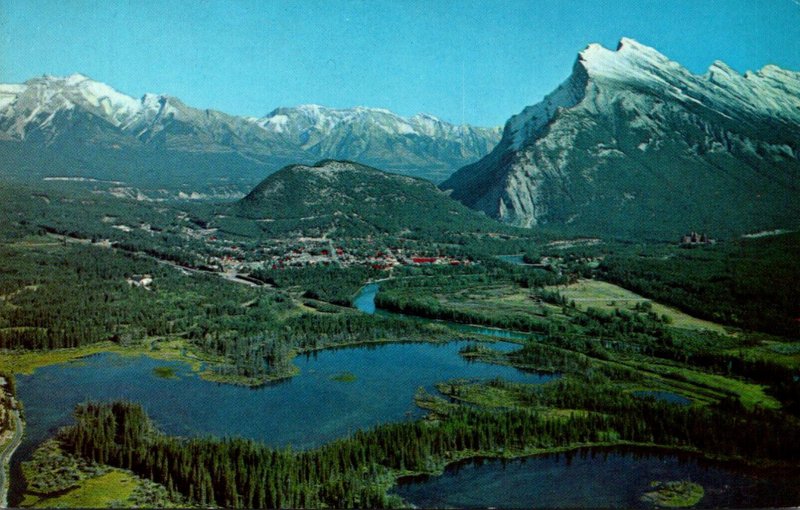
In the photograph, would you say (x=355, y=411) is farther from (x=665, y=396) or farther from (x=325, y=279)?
(x=325, y=279)

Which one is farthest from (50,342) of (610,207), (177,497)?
(610,207)

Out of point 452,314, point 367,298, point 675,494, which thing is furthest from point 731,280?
point 675,494

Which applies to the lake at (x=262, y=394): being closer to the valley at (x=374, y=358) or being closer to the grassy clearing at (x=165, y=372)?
the valley at (x=374, y=358)

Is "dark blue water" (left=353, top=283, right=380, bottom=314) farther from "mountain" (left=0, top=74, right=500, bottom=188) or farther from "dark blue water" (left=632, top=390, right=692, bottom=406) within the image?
"mountain" (left=0, top=74, right=500, bottom=188)

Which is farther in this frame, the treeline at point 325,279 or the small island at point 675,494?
the treeline at point 325,279

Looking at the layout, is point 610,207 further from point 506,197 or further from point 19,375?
point 19,375

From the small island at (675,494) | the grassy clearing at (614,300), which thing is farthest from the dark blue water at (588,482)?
the grassy clearing at (614,300)
